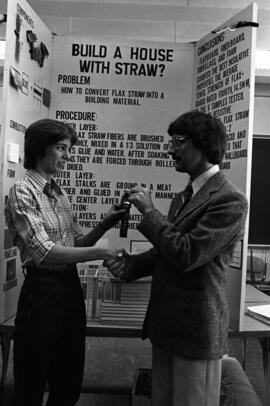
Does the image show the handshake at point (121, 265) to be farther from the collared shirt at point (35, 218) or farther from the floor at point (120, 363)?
the floor at point (120, 363)

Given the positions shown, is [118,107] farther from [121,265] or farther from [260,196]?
[260,196]

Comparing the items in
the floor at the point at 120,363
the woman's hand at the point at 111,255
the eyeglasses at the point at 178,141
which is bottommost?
the floor at the point at 120,363

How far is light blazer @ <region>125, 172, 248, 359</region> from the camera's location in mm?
1383

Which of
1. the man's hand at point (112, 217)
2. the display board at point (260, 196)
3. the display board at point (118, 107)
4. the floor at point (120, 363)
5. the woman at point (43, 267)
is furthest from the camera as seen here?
the display board at point (260, 196)

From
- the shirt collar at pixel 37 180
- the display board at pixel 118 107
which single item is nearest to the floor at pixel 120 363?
the display board at pixel 118 107

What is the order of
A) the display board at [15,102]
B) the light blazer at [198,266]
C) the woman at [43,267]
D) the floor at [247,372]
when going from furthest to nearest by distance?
1. the floor at [247,372]
2. the display board at [15,102]
3. the woman at [43,267]
4. the light blazer at [198,266]

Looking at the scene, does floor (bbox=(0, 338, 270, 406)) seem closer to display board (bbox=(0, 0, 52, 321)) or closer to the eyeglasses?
display board (bbox=(0, 0, 52, 321))

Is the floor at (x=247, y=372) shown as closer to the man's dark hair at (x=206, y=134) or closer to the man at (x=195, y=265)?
the man at (x=195, y=265)

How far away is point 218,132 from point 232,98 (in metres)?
0.79

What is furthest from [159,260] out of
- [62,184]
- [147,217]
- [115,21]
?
[115,21]

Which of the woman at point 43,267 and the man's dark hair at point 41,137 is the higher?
the man's dark hair at point 41,137

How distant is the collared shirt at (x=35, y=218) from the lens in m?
1.58

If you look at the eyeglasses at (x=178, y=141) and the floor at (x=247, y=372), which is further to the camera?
the floor at (x=247, y=372)

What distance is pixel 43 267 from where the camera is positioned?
1.67 m
